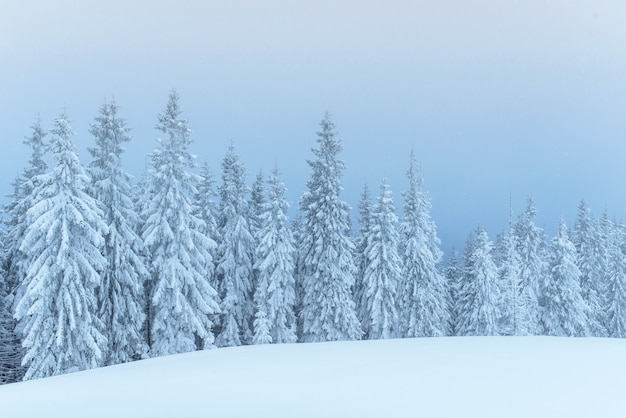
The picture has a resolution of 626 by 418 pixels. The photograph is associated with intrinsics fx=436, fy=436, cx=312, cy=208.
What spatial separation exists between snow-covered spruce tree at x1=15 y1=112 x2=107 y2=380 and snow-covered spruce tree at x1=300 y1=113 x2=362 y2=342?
1221 cm

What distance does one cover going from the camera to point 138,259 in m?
21.6

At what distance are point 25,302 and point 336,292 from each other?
52.5ft

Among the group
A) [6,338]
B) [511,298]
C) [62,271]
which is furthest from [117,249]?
[511,298]

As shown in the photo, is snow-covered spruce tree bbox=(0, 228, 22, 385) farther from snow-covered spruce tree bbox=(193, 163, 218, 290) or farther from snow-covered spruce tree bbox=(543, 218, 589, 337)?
snow-covered spruce tree bbox=(543, 218, 589, 337)

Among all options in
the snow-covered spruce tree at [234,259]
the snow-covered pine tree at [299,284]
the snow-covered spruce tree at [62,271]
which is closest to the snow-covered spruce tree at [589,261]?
the snow-covered pine tree at [299,284]

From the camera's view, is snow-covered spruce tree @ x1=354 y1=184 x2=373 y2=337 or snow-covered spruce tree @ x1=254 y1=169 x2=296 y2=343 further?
snow-covered spruce tree @ x1=354 y1=184 x2=373 y2=337

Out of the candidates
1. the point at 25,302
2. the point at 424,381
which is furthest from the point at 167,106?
the point at 424,381

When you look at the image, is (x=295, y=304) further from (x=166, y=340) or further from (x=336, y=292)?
(x=166, y=340)

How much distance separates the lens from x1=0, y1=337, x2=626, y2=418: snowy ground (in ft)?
14.1

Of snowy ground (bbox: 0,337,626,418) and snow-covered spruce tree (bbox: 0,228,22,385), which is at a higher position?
snowy ground (bbox: 0,337,626,418)

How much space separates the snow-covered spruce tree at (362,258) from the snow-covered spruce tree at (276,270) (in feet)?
17.2

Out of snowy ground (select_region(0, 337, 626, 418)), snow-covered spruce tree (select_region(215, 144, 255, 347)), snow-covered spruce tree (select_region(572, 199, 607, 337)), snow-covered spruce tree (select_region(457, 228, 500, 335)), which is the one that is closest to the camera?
snowy ground (select_region(0, 337, 626, 418))

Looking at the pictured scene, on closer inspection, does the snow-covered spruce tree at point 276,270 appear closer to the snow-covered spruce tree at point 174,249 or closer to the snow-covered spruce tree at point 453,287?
the snow-covered spruce tree at point 174,249

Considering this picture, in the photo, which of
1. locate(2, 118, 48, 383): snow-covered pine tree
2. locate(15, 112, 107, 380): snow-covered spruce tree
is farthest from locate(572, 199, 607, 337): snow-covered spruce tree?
locate(2, 118, 48, 383): snow-covered pine tree
